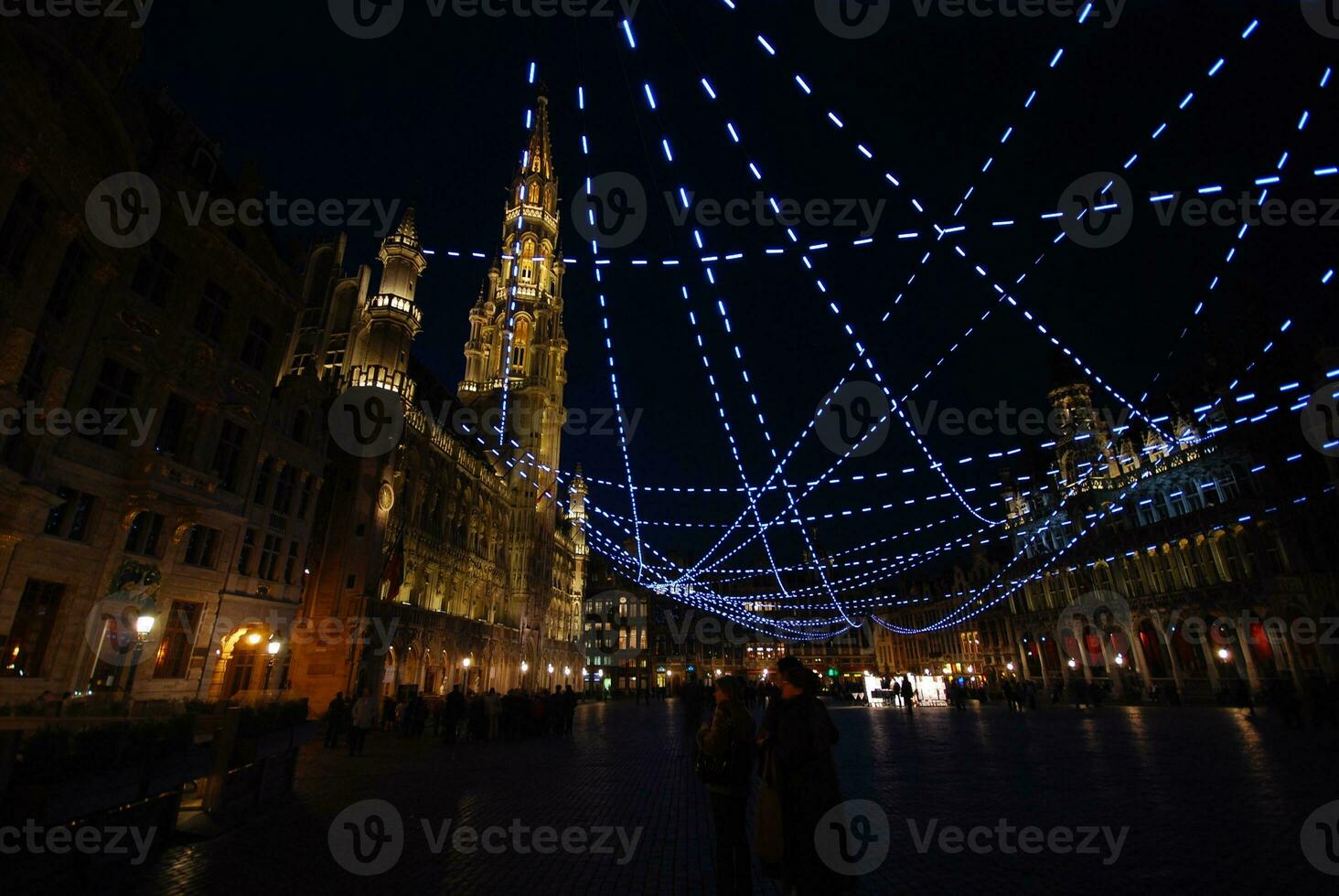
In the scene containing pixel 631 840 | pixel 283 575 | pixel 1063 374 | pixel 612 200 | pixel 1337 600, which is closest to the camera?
pixel 631 840

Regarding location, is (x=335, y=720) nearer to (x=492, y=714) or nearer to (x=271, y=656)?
(x=492, y=714)

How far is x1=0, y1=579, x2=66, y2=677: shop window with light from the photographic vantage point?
1340 centimetres

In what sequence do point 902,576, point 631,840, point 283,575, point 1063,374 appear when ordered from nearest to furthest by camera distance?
point 631,840, point 283,575, point 1063,374, point 902,576

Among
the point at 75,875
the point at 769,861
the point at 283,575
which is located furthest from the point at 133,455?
the point at 769,861

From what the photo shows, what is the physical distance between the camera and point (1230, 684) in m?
31.6

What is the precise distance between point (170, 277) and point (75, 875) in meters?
17.4

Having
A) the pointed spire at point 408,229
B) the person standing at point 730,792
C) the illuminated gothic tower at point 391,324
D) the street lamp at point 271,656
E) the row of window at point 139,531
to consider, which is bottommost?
the person standing at point 730,792

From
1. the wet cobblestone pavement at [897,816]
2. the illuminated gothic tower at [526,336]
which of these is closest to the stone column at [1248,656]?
the wet cobblestone pavement at [897,816]

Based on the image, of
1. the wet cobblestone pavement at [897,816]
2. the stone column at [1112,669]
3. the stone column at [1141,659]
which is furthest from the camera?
the stone column at [1112,669]

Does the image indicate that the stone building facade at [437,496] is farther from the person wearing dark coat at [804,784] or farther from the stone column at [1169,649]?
the stone column at [1169,649]

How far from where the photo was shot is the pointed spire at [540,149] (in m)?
64.8

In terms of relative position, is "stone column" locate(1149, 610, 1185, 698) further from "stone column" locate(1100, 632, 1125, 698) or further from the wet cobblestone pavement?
the wet cobblestone pavement

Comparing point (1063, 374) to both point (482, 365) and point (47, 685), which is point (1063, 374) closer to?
point (482, 365)

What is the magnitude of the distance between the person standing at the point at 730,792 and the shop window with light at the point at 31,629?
16574 mm
